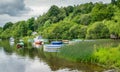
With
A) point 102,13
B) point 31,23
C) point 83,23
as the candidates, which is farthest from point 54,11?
point 102,13

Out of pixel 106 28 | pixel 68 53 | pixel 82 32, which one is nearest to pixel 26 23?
pixel 82 32

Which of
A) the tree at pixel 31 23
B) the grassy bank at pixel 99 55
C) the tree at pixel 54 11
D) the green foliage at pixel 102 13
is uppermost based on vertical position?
the tree at pixel 54 11

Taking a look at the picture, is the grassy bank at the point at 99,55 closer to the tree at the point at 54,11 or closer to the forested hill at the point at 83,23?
the forested hill at the point at 83,23

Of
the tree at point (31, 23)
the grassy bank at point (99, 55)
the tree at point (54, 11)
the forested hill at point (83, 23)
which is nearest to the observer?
the grassy bank at point (99, 55)

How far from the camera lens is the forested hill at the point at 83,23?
69.2 m

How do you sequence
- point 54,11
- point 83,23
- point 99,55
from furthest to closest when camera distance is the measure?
1. point 54,11
2. point 83,23
3. point 99,55

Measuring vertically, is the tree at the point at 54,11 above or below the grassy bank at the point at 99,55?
above

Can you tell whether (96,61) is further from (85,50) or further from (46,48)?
(46,48)

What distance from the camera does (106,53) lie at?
1339 inches

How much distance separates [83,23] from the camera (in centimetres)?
9738

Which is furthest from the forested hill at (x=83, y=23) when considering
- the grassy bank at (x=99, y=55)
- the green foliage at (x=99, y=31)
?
the grassy bank at (x=99, y=55)

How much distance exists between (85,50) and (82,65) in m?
3.99

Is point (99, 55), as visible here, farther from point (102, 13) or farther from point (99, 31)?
point (102, 13)

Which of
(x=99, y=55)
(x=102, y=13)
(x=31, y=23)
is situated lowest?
(x=99, y=55)
